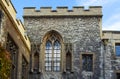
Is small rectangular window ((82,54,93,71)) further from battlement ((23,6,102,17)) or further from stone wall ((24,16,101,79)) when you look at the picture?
battlement ((23,6,102,17))

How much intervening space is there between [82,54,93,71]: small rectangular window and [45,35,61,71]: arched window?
5.06 ft

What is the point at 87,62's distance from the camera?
86.1ft

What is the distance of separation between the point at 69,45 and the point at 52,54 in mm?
1203

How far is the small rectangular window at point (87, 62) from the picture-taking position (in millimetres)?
26052

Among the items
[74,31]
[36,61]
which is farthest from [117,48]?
[36,61]

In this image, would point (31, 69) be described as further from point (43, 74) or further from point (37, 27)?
point (37, 27)

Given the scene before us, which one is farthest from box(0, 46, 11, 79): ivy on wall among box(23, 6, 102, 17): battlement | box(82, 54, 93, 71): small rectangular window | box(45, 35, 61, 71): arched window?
box(23, 6, 102, 17): battlement

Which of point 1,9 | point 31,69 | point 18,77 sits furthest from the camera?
point 31,69

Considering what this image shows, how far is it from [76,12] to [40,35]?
8.90 feet

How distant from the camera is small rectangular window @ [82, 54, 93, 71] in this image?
85.5ft

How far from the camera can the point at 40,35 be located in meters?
26.5

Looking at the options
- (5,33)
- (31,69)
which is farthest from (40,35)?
(5,33)

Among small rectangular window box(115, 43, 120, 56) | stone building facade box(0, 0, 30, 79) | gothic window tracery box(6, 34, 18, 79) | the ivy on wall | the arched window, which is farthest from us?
small rectangular window box(115, 43, 120, 56)

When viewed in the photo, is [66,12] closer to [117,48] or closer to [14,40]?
[117,48]
